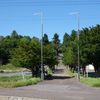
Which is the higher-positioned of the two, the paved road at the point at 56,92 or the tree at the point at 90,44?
the tree at the point at 90,44

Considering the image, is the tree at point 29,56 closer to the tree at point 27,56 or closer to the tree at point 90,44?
the tree at point 27,56

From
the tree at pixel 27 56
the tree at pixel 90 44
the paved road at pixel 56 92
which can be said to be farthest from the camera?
the tree at pixel 27 56

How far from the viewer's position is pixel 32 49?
1006 inches

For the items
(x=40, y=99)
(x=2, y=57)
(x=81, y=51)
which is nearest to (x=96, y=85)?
(x=40, y=99)

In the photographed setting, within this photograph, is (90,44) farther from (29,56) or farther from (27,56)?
(27,56)

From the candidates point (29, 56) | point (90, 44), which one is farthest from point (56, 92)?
point (90, 44)

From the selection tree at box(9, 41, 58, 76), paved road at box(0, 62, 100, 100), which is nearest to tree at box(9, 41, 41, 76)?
tree at box(9, 41, 58, 76)

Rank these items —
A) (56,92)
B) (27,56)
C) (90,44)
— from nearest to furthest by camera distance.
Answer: (56,92), (90,44), (27,56)

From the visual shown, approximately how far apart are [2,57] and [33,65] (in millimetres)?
69879

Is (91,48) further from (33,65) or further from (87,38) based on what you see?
(33,65)

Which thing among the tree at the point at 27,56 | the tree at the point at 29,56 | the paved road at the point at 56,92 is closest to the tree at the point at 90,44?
the tree at the point at 29,56

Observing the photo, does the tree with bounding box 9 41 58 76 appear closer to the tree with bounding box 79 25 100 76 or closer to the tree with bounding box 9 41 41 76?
the tree with bounding box 9 41 41 76

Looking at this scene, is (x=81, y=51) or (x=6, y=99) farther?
(x=81, y=51)

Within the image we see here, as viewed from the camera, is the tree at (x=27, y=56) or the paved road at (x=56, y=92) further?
the tree at (x=27, y=56)
